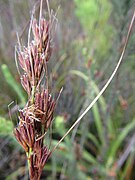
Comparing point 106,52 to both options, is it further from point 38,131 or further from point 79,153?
point 38,131

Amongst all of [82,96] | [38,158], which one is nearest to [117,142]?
[82,96]

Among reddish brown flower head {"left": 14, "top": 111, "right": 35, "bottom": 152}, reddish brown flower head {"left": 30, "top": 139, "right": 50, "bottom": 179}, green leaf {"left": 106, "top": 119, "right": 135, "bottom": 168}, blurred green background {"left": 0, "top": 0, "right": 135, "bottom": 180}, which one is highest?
reddish brown flower head {"left": 14, "top": 111, "right": 35, "bottom": 152}

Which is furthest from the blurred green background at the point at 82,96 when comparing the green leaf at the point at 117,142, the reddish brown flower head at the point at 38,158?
the reddish brown flower head at the point at 38,158

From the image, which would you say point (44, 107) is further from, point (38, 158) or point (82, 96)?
point (82, 96)

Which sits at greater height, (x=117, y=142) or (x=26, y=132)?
(x=26, y=132)

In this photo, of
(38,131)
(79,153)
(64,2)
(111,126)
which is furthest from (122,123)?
(38,131)

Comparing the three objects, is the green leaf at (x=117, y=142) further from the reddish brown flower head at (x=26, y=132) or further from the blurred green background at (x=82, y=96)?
the reddish brown flower head at (x=26, y=132)

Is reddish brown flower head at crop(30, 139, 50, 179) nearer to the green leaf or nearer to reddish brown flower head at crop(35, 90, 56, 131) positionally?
reddish brown flower head at crop(35, 90, 56, 131)

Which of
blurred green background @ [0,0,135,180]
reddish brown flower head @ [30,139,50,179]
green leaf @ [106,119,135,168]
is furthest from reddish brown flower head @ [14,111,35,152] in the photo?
green leaf @ [106,119,135,168]
